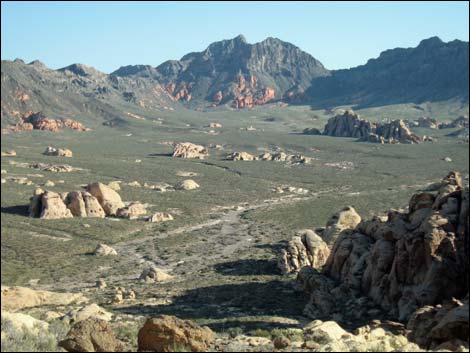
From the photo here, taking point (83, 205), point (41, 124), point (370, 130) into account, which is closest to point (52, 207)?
point (83, 205)

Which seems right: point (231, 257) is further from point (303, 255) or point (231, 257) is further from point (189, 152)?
point (189, 152)

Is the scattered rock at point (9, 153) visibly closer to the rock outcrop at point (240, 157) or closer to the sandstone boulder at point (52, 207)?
the rock outcrop at point (240, 157)

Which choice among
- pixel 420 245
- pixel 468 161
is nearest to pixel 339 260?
pixel 420 245

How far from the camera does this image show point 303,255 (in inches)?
1534

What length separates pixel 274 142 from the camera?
158 m

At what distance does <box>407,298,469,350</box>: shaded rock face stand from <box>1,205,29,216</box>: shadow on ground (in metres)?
47.8

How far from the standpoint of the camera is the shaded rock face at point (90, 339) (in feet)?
47.8

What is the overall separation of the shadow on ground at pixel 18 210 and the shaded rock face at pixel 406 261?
1453 inches

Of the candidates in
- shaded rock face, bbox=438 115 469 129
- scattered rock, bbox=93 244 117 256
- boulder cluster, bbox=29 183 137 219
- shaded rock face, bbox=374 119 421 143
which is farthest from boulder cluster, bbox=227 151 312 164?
shaded rock face, bbox=438 115 469 129

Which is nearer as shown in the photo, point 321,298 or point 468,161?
point 321,298

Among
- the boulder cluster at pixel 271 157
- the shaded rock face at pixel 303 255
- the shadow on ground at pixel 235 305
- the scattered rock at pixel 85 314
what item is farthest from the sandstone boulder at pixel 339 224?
the boulder cluster at pixel 271 157

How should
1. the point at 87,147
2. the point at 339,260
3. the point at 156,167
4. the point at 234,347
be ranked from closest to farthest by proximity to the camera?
the point at 234,347
the point at 339,260
the point at 156,167
the point at 87,147

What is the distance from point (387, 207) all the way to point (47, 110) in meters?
150

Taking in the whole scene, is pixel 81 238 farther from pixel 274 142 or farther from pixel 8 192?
pixel 274 142
